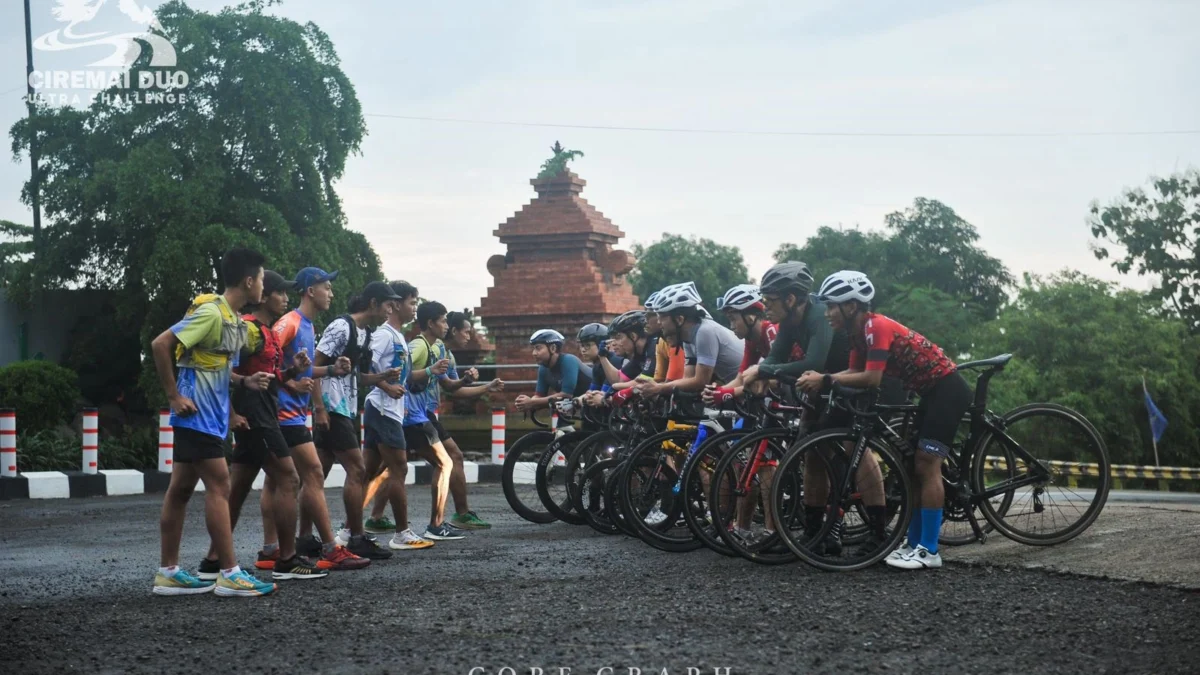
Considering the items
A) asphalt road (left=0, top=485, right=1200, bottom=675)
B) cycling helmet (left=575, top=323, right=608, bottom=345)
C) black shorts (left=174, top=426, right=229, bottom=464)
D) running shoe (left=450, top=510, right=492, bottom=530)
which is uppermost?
cycling helmet (left=575, top=323, right=608, bottom=345)

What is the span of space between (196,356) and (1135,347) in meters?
48.6

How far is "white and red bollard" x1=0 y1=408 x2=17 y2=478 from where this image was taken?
1800 centimetres

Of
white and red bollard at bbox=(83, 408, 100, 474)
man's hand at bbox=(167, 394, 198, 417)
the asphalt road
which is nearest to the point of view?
the asphalt road

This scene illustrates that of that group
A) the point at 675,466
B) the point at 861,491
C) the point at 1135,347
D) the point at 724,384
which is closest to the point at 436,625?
the point at 861,491

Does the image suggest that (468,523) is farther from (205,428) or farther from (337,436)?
(205,428)

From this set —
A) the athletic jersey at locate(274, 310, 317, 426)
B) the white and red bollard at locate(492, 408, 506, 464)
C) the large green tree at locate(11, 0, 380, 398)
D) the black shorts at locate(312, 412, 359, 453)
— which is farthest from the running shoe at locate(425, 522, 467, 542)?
the large green tree at locate(11, 0, 380, 398)

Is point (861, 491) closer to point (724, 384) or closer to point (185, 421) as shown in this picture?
point (724, 384)

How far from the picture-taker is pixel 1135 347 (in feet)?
171

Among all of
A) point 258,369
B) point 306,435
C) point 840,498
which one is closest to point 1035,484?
point 840,498

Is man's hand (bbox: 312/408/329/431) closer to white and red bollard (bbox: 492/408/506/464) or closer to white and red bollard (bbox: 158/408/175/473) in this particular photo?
white and red bollard (bbox: 158/408/175/473)

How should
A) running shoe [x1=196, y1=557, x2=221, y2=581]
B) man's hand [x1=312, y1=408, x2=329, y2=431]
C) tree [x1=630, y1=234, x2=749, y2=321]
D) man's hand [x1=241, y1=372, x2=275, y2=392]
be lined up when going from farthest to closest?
1. tree [x1=630, y1=234, x2=749, y2=321]
2. man's hand [x1=312, y1=408, x2=329, y2=431]
3. running shoe [x1=196, y1=557, x2=221, y2=581]
4. man's hand [x1=241, y1=372, x2=275, y2=392]

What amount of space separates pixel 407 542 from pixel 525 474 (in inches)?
60.1

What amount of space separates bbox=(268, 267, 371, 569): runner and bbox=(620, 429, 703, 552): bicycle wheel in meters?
1.73

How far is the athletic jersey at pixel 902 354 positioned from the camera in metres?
8.41
